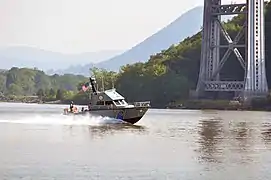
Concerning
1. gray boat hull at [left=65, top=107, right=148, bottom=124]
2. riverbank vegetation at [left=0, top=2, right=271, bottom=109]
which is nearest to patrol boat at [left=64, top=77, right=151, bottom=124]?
gray boat hull at [left=65, top=107, right=148, bottom=124]

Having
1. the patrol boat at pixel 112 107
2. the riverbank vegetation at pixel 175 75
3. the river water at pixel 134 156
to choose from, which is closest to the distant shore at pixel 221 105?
the riverbank vegetation at pixel 175 75

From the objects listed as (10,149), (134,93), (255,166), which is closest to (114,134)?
(10,149)

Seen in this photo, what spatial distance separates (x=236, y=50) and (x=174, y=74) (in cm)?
2131

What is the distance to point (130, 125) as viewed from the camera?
7519 cm

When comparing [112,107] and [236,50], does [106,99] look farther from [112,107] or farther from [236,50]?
[236,50]

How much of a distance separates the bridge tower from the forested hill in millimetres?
7543

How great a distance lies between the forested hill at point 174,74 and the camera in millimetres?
182000

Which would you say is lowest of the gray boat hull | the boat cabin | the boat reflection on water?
the boat reflection on water

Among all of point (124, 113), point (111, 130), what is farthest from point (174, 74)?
point (111, 130)

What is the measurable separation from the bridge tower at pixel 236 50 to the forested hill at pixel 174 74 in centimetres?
754

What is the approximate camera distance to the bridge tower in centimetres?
16075

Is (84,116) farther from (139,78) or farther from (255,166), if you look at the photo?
(139,78)

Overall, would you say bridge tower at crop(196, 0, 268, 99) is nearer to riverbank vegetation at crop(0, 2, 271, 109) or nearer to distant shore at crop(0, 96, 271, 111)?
distant shore at crop(0, 96, 271, 111)

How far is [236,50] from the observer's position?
169750 mm
